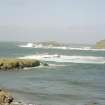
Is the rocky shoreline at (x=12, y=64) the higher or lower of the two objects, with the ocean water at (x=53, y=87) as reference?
higher

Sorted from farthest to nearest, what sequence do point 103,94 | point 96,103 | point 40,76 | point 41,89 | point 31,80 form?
point 40,76 → point 31,80 → point 41,89 → point 103,94 → point 96,103

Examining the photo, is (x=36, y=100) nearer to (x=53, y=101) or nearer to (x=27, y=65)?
(x=53, y=101)

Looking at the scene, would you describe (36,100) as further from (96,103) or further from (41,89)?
(41,89)

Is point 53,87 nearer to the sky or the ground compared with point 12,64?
nearer to the ground

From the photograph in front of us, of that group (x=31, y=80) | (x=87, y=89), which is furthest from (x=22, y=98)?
(x=31, y=80)

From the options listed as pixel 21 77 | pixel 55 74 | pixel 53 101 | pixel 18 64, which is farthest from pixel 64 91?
pixel 18 64

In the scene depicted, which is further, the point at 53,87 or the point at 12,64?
the point at 12,64

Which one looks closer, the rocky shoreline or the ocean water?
the ocean water

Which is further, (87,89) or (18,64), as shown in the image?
(18,64)

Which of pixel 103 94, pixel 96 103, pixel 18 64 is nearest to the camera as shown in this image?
pixel 96 103

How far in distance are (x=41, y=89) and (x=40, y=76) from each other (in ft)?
50.3

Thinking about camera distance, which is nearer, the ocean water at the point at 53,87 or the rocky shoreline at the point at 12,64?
the ocean water at the point at 53,87

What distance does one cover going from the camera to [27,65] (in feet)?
248

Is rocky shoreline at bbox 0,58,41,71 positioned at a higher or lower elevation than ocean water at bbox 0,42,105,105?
higher
